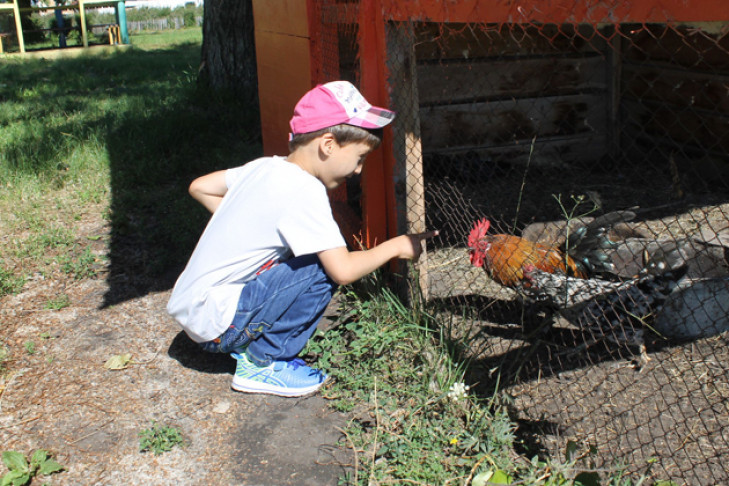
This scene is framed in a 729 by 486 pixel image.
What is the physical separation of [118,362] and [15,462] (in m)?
0.74

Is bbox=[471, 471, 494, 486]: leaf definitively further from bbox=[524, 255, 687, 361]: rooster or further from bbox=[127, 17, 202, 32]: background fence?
bbox=[127, 17, 202, 32]: background fence

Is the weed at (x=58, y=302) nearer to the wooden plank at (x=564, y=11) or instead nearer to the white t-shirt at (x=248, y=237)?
the white t-shirt at (x=248, y=237)

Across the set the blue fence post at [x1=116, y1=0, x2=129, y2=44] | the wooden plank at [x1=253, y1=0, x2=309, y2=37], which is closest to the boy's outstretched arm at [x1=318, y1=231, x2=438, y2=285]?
the wooden plank at [x1=253, y1=0, x2=309, y2=37]

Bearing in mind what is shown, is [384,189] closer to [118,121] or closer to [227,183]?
[227,183]

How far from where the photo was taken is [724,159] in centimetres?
504

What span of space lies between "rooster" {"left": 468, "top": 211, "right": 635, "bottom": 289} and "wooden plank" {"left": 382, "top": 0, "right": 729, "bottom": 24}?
1074 mm

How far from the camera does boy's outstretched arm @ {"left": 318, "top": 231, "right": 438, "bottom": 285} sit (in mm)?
2324

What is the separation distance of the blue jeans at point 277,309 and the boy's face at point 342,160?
0.35 metres

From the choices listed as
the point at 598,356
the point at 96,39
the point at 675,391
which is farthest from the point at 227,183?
the point at 96,39

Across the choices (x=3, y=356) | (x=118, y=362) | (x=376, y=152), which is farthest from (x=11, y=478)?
(x=376, y=152)

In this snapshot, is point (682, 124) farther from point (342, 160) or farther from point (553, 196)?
point (342, 160)

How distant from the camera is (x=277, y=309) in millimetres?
2562

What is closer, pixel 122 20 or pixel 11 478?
pixel 11 478

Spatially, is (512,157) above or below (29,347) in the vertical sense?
above
